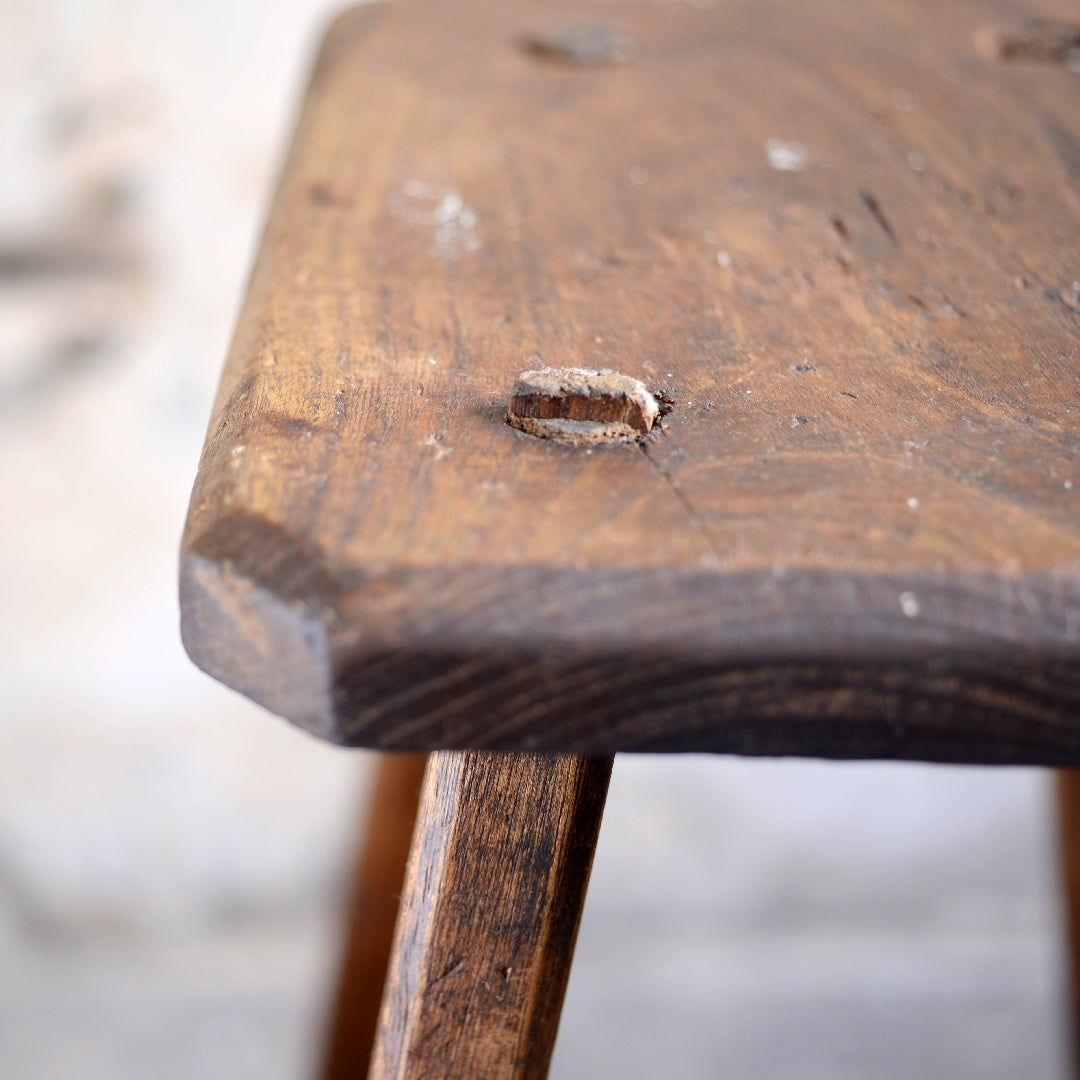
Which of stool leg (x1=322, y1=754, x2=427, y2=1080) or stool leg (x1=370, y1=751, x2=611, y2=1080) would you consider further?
stool leg (x1=322, y1=754, x2=427, y2=1080)

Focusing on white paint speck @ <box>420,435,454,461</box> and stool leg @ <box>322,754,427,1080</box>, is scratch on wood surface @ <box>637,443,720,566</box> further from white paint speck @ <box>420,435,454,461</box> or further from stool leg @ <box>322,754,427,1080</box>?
stool leg @ <box>322,754,427,1080</box>

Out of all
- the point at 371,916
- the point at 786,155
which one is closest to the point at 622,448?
the point at 786,155

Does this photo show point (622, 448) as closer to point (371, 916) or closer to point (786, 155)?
point (786, 155)

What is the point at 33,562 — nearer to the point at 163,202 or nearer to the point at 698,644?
the point at 163,202

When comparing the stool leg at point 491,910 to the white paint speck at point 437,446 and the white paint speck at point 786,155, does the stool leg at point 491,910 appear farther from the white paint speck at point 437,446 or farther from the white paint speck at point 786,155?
the white paint speck at point 786,155

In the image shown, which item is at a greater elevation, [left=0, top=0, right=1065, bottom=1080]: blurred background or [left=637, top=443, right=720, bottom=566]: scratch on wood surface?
[left=637, top=443, right=720, bottom=566]: scratch on wood surface

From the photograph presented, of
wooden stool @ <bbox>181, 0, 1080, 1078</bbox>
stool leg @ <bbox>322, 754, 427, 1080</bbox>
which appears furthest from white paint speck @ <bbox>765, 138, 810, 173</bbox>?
stool leg @ <bbox>322, 754, 427, 1080</bbox>

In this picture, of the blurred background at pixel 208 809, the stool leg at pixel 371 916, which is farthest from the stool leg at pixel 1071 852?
the stool leg at pixel 371 916
